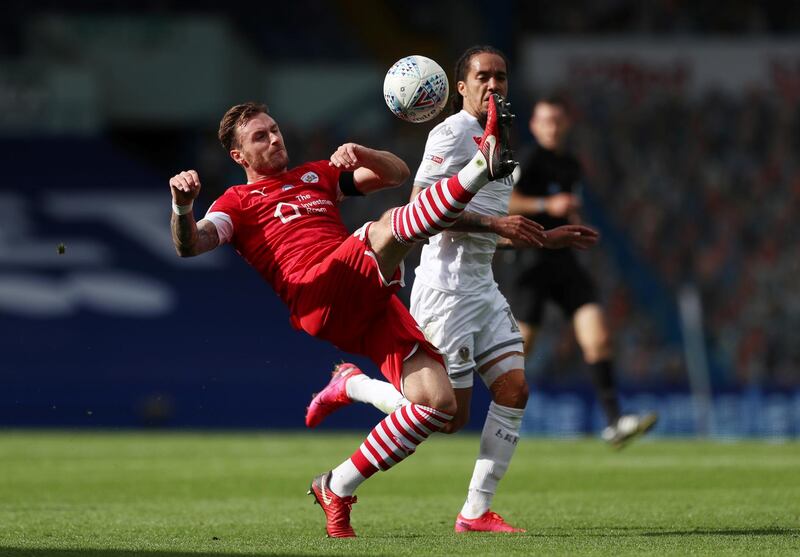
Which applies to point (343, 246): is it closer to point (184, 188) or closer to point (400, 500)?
point (184, 188)

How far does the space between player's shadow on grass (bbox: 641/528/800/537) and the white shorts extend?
48.8 inches

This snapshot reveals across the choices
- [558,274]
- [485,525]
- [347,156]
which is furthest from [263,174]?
[558,274]

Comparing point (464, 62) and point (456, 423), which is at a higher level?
point (464, 62)

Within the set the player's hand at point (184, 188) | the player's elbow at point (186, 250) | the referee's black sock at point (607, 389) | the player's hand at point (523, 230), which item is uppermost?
the player's hand at point (184, 188)

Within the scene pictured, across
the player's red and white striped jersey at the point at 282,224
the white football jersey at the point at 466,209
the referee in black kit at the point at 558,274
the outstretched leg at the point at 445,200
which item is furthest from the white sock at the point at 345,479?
the referee in black kit at the point at 558,274

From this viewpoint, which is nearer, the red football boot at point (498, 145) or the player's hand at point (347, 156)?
the red football boot at point (498, 145)

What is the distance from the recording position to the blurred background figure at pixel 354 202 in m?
20.0

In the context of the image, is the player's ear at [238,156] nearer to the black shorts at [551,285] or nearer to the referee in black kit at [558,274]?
the referee in black kit at [558,274]

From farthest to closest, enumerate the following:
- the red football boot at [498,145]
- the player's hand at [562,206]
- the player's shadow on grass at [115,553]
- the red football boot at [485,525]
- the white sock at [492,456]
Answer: the player's hand at [562,206], the white sock at [492,456], the red football boot at [485,525], the red football boot at [498,145], the player's shadow on grass at [115,553]

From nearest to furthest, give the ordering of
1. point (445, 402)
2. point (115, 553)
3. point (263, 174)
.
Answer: point (115, 553) → point (445, 402) → point (263, 174)

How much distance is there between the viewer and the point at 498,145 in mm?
6344

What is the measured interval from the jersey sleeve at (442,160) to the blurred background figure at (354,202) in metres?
10.9

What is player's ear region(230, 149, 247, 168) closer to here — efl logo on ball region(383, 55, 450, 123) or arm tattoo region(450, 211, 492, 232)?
efl logo on ball region(383, 55, 450, 123)

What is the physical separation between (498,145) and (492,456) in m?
1.90
